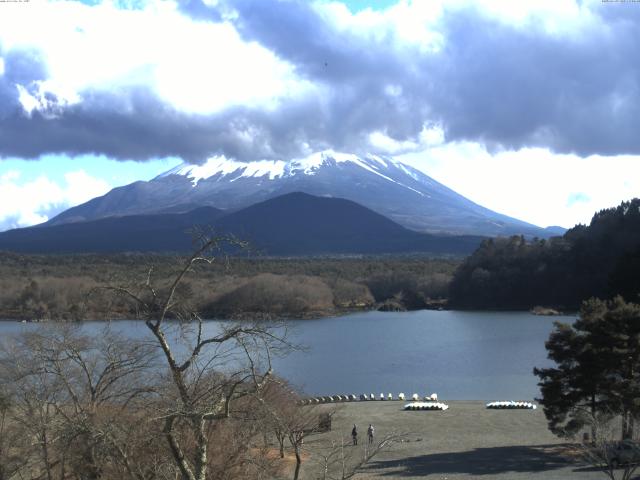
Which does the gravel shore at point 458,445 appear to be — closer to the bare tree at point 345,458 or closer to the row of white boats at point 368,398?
the bare tree at point 345,458

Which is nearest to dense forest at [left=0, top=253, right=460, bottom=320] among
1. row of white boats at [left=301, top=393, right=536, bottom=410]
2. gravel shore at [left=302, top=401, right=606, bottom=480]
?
row of white boats at [left=301, top=393, right=536, bottom=410]

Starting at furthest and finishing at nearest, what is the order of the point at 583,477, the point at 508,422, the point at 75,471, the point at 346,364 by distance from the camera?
1. the point at 346,364
2. the point at 508,422
3. the point at 583,477
4. the point at 75,471

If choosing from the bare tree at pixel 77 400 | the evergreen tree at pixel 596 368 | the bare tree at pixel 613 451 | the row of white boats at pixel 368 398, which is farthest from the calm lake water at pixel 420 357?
the bare tree at pixel 613 451

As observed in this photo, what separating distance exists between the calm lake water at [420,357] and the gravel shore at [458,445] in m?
3.99

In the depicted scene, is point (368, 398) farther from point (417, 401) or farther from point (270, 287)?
point (270, 287)

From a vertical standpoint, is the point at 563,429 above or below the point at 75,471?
below

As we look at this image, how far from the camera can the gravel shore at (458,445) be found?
1952cm

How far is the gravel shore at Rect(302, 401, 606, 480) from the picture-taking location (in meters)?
19.5

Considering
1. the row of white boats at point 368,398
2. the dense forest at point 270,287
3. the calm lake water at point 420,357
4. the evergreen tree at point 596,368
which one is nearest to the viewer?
the evergreen tree at point 596,368

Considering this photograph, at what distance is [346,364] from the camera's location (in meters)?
45.1

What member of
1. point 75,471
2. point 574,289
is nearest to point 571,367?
point 75,471

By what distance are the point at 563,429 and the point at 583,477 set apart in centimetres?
233

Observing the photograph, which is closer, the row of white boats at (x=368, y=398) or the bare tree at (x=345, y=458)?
the bare tree at (x=345, y=458)

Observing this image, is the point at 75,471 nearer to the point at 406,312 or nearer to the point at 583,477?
the point at 583,477
